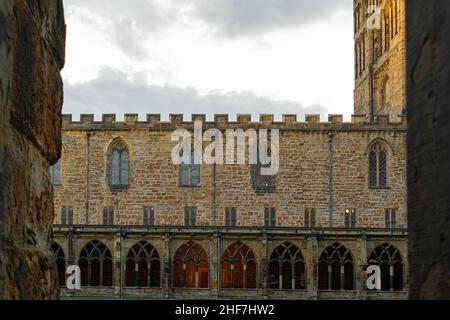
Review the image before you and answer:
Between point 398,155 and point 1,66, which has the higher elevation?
point 398,155

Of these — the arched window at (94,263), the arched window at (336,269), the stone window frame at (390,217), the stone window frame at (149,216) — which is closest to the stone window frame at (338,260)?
the arched window at (336,269)

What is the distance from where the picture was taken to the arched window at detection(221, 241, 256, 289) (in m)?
29.9

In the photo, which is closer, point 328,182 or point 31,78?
point 31,78

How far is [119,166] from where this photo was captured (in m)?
36.0

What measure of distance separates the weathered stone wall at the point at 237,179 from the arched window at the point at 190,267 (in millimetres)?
3924

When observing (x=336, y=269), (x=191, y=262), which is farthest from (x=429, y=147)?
(x=191, y=262)

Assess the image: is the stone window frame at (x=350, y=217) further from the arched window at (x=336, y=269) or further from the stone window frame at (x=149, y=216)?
the stone window frame at (x=149, y=216)

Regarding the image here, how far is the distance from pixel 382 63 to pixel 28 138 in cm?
4041

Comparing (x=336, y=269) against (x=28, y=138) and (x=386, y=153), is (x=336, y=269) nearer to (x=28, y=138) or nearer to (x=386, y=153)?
(x=386, y=153)

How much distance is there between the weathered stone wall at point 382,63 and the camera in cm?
3822

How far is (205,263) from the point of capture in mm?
31141
